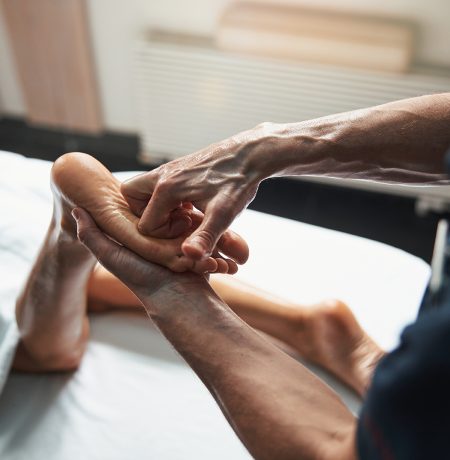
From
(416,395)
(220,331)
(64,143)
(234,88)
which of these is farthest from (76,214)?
(64,143)

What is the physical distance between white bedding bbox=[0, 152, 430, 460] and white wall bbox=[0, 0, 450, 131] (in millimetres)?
871

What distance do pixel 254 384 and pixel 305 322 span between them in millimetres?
465

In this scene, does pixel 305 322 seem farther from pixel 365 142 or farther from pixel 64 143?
pixel 64 143

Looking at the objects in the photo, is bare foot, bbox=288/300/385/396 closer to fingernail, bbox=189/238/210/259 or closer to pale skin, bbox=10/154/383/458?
pale skin, bbox=10/154/383/458

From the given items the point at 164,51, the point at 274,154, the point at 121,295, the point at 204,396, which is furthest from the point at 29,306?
the point at 164,51

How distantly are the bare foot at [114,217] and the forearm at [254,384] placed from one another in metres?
0.07

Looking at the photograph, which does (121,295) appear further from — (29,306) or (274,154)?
(274,154)

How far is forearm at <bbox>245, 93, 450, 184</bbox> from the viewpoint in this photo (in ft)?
3.26

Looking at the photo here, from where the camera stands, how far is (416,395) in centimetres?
49

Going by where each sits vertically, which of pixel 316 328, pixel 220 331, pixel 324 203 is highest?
pixel 220 331

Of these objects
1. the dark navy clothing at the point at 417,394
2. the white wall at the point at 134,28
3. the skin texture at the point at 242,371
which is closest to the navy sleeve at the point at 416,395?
the dark navy clothing at the point at 417,394

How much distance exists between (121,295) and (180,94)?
44.3 inches

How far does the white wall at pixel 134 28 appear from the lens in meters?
1.91

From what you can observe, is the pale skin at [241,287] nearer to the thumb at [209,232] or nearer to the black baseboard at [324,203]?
the thumb at [209,232]
